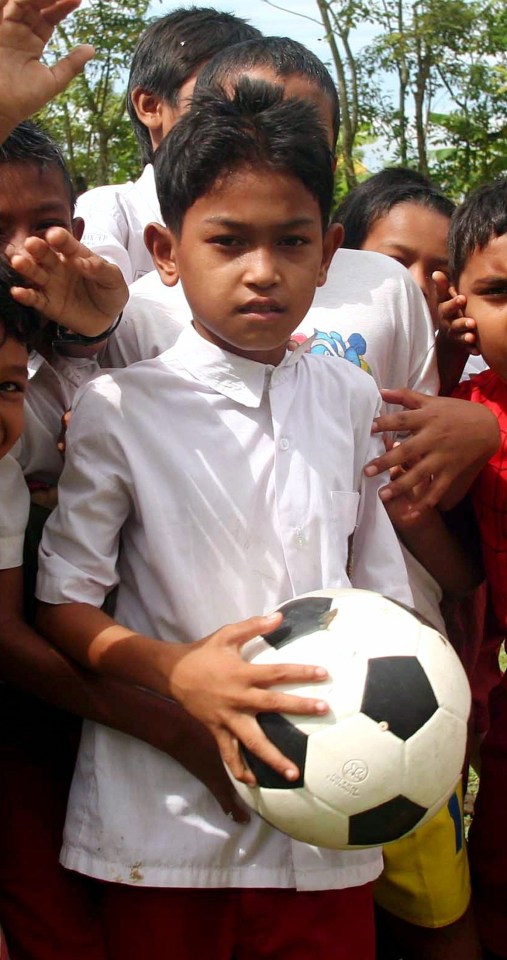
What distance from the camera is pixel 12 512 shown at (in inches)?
81.1

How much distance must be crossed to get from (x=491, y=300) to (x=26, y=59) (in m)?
1.28

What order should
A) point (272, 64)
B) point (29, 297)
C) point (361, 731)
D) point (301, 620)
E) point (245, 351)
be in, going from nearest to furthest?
point (361, 731) < point (301, 620) < point (29, 297) < point (245, 351) < point (272, 64)

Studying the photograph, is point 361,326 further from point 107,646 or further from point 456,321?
point 107,646

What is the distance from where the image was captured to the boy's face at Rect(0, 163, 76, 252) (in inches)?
86.7

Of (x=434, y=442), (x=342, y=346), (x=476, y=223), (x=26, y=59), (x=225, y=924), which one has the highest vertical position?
(x=26, y=59)

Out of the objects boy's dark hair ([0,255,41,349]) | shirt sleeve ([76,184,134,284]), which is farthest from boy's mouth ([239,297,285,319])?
shirt sleeve ([76,184,134,284])

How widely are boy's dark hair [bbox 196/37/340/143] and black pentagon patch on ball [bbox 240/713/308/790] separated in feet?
5.43

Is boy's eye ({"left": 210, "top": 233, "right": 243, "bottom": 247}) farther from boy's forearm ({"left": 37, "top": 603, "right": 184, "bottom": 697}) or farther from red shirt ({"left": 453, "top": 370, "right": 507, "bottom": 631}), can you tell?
red shirt ({"left": 453, "top": 370, "right": 507, "bottom": 631})

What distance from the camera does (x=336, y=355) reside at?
2490mm

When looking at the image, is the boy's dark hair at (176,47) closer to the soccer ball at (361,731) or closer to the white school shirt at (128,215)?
the white school shirt at (128,215)

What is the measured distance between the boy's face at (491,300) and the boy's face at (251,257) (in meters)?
0.63

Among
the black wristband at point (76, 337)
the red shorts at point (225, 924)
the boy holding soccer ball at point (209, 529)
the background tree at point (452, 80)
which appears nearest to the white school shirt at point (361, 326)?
the black wristband at point (76, 337)

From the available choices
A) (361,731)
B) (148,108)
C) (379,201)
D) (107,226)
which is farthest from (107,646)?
(148,108)

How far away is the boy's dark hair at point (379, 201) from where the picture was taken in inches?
125
